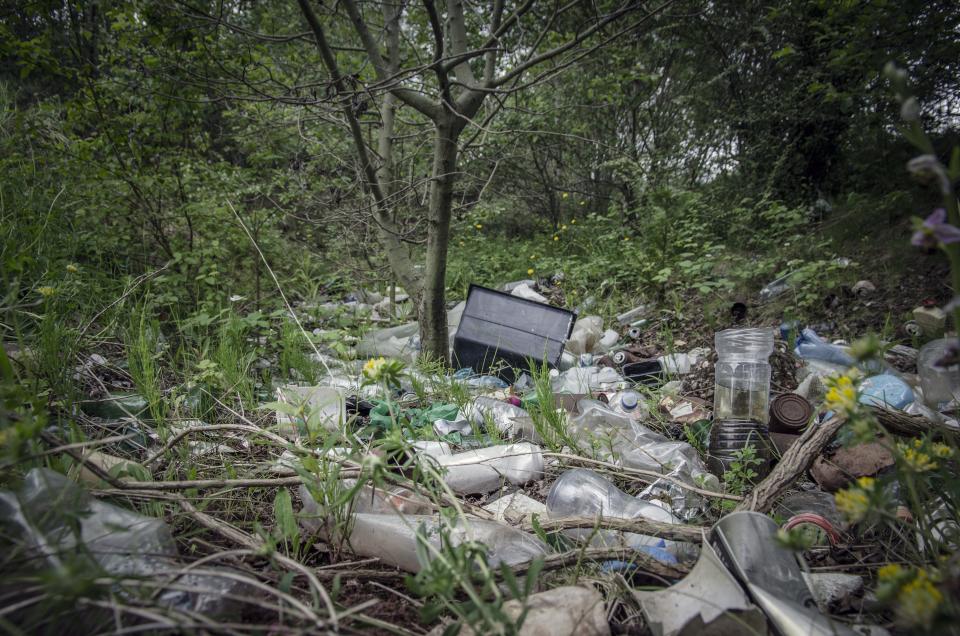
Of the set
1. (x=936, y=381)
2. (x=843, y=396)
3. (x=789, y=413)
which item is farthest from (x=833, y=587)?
(x=936, y=381)

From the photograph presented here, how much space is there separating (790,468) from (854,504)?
0.51 metres

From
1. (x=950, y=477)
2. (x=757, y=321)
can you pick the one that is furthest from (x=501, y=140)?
(x=950, y=477)

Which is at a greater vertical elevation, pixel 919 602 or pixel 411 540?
pixel 919 602

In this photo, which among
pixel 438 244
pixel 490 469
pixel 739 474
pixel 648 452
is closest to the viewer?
pixel 739 474

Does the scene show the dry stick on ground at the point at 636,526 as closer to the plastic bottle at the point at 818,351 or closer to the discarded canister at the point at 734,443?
the discarded canister at the point at 734,443

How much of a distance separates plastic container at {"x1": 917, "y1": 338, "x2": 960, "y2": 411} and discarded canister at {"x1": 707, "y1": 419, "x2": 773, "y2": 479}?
2.87ft

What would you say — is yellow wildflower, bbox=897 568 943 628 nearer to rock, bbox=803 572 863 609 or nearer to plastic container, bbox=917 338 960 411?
rock, bbox=803 572 863 609

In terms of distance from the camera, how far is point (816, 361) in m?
2.38

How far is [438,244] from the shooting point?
2832mm

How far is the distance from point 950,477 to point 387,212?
3040 mm

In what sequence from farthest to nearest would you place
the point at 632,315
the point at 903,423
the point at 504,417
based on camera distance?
1. the point at 632,315
2. the point at 504,417
3. the point at 903,423

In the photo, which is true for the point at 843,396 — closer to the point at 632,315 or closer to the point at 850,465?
the point at 850,465

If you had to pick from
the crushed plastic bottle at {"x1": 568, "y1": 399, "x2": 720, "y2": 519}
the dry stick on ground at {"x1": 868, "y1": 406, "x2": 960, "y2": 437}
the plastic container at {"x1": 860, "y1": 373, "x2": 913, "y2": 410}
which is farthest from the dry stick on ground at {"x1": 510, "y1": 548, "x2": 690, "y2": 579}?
the plastic container at {"x1": 860, "y1": 373, "x2": 913, "y2": 410}

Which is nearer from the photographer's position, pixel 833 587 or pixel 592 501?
pixel 833 587
